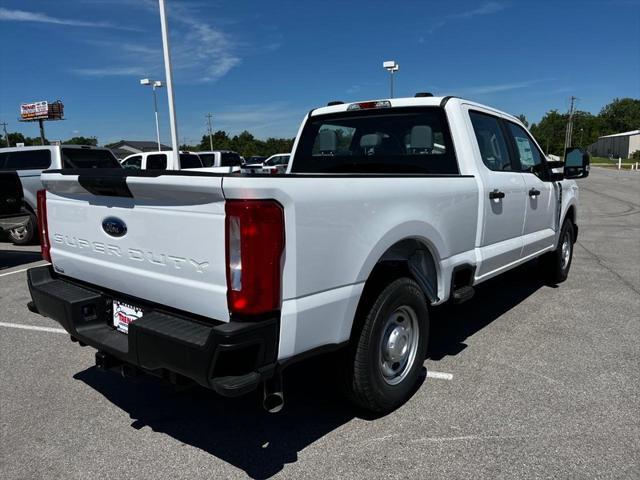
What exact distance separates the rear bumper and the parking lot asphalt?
1.53 feet

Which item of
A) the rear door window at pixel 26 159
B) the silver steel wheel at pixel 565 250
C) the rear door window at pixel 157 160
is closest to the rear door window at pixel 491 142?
the silver steel wheel at pixel 565 250

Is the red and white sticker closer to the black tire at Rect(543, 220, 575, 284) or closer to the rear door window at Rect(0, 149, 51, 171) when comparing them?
the black tire at Rect(543, 220, 575, 284)

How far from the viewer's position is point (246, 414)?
333 cm

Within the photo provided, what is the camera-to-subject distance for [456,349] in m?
4.36

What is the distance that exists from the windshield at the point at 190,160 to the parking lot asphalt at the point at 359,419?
564 inches

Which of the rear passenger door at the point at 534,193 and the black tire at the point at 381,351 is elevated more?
the rear passenger door at the point at 534,193

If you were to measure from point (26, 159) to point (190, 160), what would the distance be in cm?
790

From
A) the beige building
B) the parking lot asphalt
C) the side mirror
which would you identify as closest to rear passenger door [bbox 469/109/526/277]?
the parking lot asphalt

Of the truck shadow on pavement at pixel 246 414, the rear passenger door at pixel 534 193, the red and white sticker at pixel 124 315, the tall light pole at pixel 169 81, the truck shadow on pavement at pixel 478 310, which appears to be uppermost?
the tall light pole at pixel 169 81

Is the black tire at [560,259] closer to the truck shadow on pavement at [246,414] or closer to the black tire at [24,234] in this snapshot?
the truck shadow on pavement at [246,414]

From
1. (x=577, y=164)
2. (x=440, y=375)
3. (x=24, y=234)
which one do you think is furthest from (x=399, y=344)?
(x=24, y=234)

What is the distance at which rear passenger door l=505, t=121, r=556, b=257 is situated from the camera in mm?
4922

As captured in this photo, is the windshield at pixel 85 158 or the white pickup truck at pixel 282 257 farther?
the windshield at pixel 85 158

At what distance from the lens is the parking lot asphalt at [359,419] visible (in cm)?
273
